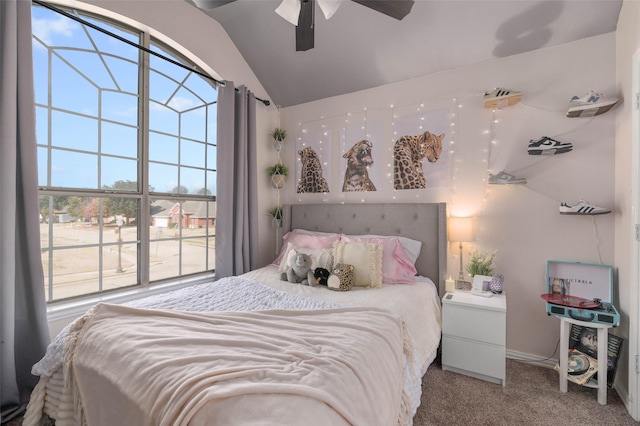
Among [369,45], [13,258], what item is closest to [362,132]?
[369,45]

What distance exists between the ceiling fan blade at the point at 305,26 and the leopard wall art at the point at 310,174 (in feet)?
5.21

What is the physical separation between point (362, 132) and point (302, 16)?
4.94ft

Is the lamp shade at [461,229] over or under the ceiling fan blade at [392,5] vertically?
under

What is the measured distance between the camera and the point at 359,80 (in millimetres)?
3035

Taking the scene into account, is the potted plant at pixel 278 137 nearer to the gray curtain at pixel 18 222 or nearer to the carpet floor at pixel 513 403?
the gray curtain at pixel 18 222

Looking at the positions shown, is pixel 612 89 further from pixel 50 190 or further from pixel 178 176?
pixel 50 190

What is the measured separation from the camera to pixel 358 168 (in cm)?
314

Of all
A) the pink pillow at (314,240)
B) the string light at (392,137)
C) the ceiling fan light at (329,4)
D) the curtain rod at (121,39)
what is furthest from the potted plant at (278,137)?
the ceiling fan light at (329,4)

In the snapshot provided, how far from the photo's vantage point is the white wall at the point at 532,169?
2.15 metres

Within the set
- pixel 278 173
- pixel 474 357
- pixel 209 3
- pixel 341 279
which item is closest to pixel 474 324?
pixel 474 357

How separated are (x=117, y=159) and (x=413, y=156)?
2657 millimetres

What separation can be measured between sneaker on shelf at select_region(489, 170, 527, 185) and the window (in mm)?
2675

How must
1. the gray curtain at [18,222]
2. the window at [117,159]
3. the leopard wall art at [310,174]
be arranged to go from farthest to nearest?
1. the leopard wall art at [310,174]
2. the window at [117,159]
3. the gray curtain at [18,222]

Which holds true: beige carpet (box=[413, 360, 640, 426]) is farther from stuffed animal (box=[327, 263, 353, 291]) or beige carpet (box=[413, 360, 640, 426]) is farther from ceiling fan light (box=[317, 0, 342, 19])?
ceiling fan light (box=[317, 0, 342, 19])
